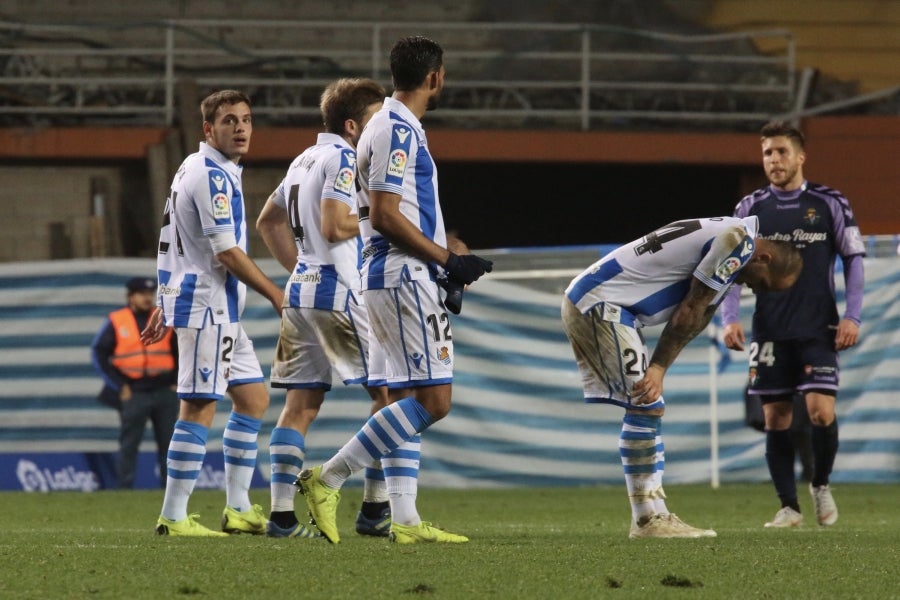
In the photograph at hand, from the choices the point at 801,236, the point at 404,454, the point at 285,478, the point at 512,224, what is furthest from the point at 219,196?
the point at 512,224

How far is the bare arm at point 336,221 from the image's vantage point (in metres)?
6.98

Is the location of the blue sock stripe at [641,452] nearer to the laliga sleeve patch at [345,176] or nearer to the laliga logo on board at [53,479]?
the laliga sleeve patch at [345,176]

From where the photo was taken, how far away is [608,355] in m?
7.03

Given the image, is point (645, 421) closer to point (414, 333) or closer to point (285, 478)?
point (414, 333)

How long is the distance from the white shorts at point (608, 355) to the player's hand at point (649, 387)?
1.3 inches

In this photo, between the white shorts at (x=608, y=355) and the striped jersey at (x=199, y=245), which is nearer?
the white shorts at (x=608, y=355)

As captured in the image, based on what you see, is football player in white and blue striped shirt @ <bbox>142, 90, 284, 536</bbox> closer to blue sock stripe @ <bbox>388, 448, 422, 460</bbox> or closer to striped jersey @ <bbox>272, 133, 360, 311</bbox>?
striped jersey @ <bbox>272, 133, 360, 311</bbox>

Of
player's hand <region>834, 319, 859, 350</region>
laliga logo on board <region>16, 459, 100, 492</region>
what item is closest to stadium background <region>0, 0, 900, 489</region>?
laliga logo on board <region>16, 459, 100, 492</region>

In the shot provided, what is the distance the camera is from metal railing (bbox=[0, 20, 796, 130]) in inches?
699

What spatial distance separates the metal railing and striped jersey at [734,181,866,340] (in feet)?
29.4

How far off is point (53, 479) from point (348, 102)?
6.93 meters

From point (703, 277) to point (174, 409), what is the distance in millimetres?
6973

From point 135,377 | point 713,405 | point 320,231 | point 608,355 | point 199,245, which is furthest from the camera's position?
point 713,405

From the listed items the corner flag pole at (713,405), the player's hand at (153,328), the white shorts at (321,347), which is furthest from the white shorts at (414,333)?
the corner flag pole at (713,405)
